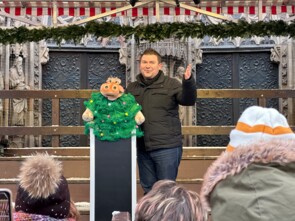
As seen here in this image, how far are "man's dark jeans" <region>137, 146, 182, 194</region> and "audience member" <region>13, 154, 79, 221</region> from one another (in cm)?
144

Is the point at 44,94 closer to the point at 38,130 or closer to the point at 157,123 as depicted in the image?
the point at 38,130

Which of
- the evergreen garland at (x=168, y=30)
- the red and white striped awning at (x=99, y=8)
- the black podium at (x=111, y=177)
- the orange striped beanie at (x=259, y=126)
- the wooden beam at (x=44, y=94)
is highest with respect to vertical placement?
the red and white striped awning at (x=99, y=8)

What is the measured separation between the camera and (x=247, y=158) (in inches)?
64.1

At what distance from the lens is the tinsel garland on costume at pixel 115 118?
162 inches

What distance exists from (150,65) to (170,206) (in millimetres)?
2546

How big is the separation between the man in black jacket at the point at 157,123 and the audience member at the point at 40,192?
1462mm

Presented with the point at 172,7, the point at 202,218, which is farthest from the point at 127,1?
the point at 202,218

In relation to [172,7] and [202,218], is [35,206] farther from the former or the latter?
[172,7]

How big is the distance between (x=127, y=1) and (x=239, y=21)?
1.64 metres

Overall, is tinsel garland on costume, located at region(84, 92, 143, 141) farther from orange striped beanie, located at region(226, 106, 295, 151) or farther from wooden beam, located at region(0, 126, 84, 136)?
wooden beam, located at region(0, 126, 84, 136)

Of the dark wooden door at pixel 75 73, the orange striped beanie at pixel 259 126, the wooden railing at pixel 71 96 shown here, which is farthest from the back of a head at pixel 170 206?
the dark wooden door at pixel 75 73

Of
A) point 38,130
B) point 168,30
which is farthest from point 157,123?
point 38,130

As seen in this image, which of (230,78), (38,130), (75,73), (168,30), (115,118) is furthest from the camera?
(230,78)

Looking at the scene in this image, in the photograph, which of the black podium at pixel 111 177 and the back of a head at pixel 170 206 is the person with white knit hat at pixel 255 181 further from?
the black podium at pixel 111 177
